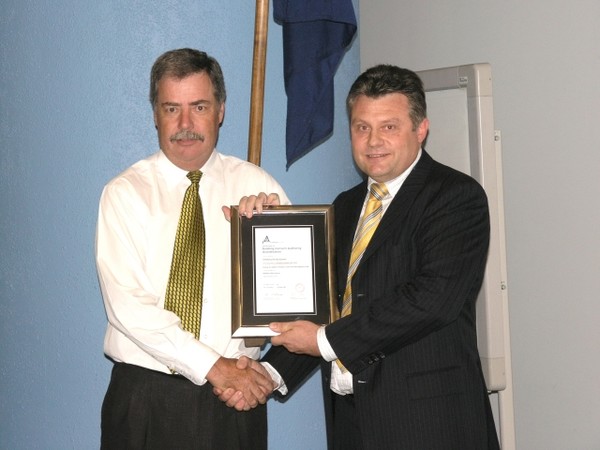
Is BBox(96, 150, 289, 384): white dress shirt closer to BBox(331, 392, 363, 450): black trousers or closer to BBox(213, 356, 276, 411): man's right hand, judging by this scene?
BBox(213, 356, 276, 411): man's right hand

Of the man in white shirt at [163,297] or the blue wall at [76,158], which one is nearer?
the man in white shirt at [163,297]

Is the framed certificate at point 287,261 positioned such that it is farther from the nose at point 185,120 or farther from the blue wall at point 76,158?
the blue wall at point 76,158

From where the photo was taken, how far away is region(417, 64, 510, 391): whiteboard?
3.99 metres

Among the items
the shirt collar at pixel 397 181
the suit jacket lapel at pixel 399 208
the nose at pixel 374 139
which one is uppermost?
the nose at pixel 374 139

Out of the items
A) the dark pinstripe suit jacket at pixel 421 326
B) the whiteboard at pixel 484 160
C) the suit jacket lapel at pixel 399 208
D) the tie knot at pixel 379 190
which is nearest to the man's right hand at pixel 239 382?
the dark pinstripe suit jacket at pixel 421 326

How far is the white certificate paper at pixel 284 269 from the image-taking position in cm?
293

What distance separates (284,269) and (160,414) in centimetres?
63

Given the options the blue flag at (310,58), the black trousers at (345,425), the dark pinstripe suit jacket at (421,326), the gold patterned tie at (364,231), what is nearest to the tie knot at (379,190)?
the gold patterned tie at (364,231)

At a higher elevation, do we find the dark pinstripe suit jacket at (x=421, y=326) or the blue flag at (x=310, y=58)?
the blue flag at (x=310, y=58)

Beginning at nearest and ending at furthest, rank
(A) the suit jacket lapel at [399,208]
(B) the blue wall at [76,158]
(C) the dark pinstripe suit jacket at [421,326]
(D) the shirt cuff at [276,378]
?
(C) the dark pinstripe suit jacket at [421,326]
(A) the suit jacket lapel at [399,208]
(D) the shirt cuff at [276,378]
(B) the blue wall at [76,158]

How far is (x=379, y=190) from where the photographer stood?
305 centimetres

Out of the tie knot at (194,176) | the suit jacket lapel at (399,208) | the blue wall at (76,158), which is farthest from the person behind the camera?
the blue wall at (76,158)

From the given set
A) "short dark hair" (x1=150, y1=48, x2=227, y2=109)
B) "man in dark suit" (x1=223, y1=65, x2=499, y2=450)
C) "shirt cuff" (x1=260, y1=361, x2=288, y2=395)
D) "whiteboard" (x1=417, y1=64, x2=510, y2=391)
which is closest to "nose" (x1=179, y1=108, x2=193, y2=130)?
"short dark hair" (x1=150, y1=48, x2=227, y2=109)

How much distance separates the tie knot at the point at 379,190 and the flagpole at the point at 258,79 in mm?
542
